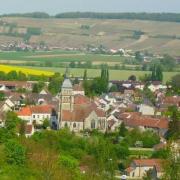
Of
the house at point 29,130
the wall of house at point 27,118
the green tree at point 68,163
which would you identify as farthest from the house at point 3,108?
the green tree at point 68,163

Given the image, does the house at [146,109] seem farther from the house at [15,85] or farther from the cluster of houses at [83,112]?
the house at [15,85]

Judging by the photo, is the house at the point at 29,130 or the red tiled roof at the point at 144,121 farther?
the red tiled roof at the point at 144,121

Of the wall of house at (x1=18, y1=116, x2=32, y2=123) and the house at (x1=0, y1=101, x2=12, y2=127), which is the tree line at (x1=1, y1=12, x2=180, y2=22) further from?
the wall of house at (x1=18, y1=116, x2=32, y2=123)

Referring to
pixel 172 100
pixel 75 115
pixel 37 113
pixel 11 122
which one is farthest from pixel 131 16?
pixel 11 122

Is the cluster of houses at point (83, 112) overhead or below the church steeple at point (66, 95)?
below

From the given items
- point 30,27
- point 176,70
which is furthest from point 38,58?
point 30,27

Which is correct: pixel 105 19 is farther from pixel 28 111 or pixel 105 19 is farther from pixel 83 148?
pixel 83 148

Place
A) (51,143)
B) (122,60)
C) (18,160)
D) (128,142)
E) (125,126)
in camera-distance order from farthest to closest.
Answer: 1. (122,60)
2. (125,126)
3. (128,142)
4. (51,143)
5. (18,160)
